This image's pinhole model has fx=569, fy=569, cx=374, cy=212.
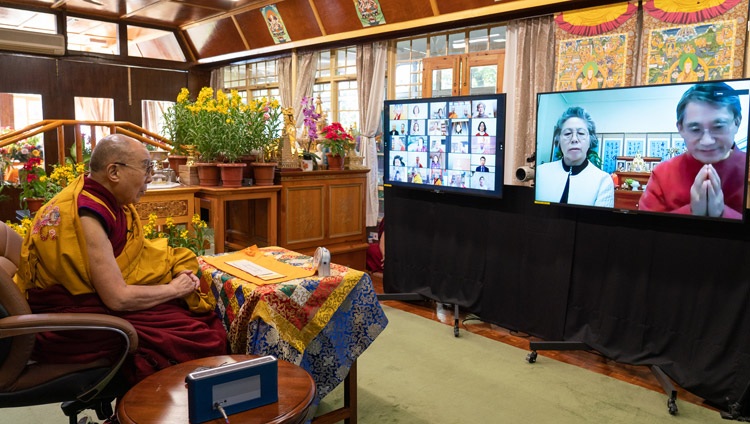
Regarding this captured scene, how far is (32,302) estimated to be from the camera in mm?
1814

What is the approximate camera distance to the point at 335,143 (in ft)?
15.9

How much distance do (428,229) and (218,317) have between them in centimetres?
239

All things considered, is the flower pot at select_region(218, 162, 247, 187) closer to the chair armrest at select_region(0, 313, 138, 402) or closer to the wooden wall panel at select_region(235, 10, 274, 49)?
the chair armrest at select_region(0, 313, 138, 402)

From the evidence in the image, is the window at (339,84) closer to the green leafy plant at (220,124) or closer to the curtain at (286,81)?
the curtain at (286,81)

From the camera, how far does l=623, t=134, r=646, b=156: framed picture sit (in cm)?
299

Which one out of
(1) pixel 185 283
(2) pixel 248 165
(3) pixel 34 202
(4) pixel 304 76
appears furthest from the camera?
(4) pixel 304 76

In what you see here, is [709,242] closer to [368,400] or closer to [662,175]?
[662,175]

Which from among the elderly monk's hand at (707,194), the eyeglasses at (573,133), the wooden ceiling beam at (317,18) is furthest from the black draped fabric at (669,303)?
the wooden ceiling beam at (317,18)

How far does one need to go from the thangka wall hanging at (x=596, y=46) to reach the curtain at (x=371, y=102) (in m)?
2.17

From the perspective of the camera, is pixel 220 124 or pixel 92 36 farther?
pixel 92 36

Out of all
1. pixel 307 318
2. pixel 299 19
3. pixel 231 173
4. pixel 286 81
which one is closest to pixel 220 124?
pixel 231 173

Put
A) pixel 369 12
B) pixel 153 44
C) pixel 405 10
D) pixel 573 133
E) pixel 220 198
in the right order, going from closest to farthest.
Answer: pixel 573 133 < pixel 220 198 < pixel 405 10 < pixel 369 12 < pixel 153 44

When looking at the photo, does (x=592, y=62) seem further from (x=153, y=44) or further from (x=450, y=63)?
(x=153, y=44)

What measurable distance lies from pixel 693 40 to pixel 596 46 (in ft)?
2.38
